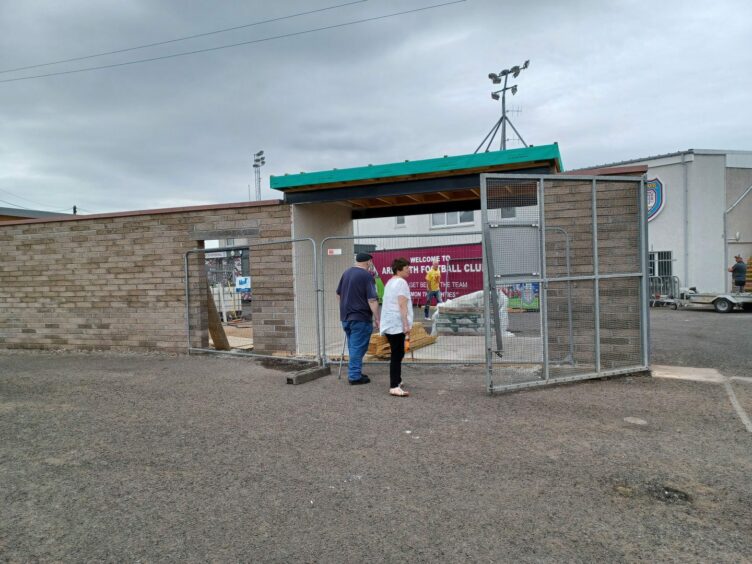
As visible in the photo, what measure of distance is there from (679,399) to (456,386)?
105 inches

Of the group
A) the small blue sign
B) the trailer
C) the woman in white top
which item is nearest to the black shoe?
the woman in white top

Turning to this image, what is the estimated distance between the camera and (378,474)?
3.92 metres

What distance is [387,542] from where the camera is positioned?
2986 millimetres

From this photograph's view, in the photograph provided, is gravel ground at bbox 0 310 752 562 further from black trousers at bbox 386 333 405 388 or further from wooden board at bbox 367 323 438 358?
wooden board at bbox 367 323 438 358

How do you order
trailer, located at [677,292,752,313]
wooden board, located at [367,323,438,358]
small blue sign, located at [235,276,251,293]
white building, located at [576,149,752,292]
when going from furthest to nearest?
1. small blue sign, located at [235,276,251,293]
2. white building, located at [576,149,752,292]
3. trailer, located at [677,292,752,313]
4. wooden board, located at [367,323,438,358]

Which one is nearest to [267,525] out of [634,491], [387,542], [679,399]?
[387,542]

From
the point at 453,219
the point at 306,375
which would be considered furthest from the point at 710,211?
the point at 306,375

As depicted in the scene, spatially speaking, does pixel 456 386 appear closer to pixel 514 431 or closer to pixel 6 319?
pixel 514 431

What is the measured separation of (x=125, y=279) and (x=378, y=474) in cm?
844

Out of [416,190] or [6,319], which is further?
[6,319]

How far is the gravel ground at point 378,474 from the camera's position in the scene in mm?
2980

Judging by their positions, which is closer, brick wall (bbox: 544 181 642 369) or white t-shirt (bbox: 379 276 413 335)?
white t-shirt (bbox: 379 276 413 335)

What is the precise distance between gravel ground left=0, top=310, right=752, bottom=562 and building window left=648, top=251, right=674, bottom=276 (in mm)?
16029

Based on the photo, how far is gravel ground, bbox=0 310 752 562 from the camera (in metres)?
2.98
